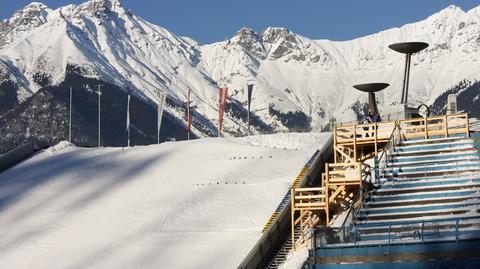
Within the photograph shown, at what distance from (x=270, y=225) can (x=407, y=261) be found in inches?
753

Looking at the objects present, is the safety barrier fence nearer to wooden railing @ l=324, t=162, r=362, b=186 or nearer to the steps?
wooden railing @ l=324, t=162, r=362, b=186

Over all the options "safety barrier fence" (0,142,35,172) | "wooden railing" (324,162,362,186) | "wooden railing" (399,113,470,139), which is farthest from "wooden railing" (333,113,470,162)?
"safety barrier fence" (0,142,35,172)

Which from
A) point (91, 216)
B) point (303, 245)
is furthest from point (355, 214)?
point (91, 216)

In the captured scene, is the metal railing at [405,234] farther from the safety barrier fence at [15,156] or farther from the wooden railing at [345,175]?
the safety barrier fence at [15,156]

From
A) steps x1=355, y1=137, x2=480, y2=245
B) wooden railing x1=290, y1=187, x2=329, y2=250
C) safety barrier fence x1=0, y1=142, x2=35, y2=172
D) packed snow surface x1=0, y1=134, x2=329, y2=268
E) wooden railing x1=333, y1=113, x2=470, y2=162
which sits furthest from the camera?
safety barrier fence x1=0, y1=142, x2=35, y2=172

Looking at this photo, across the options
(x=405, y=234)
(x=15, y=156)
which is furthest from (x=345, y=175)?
(x=15, y=156)

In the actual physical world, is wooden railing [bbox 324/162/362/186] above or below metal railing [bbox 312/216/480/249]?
above

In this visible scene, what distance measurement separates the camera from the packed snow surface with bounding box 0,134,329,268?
168 ft

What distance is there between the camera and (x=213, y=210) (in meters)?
56.3

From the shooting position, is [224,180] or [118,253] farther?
[224,180]

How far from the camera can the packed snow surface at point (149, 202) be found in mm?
51312

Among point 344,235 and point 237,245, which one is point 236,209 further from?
point 344,235

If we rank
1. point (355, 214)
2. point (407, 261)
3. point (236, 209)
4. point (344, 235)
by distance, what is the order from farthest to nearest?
1. point (236, 209)
2. point (355, 214)
3. point (344, 235)
4. point (407, 261)

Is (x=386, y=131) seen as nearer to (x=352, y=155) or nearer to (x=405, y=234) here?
(x=352, y=155)
